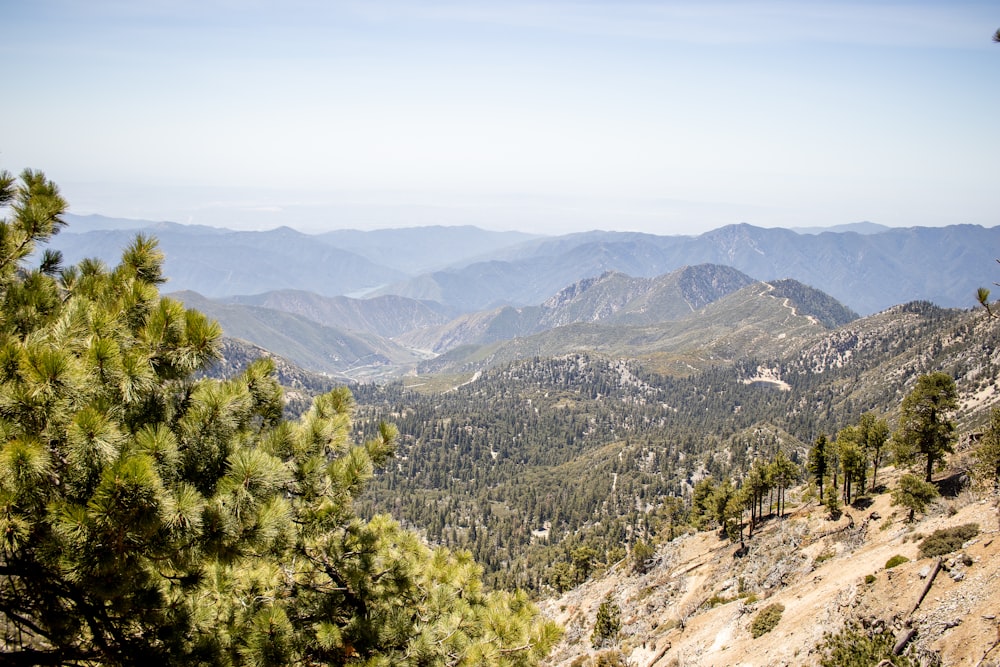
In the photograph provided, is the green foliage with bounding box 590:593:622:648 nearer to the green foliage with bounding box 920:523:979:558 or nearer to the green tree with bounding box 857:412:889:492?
the green foliage with bounding box 920:523:979:558

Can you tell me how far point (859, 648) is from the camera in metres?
20.6

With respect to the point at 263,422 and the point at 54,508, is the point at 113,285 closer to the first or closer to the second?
the point at 263,422

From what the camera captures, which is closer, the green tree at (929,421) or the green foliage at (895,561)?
the green foliage at (895,561)

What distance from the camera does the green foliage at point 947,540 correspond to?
25.0 m

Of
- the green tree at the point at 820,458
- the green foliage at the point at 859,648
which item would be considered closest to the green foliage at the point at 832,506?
the green tree at the point at 820,458

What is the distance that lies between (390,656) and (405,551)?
255cm

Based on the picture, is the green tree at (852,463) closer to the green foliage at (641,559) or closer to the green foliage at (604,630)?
the green foliage at (604,630)

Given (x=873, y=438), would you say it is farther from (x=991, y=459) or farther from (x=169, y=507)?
(x=169, y=507)

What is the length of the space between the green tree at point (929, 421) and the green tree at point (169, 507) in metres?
52.2

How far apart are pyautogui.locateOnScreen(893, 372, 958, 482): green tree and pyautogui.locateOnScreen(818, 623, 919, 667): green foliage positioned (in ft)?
116

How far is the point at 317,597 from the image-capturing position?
36.2 feet

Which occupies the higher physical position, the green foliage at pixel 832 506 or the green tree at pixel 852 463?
the green tree at pixel 852 463

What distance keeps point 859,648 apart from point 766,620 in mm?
9532

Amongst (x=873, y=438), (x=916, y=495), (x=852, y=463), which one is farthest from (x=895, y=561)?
(x=873, y=438)
